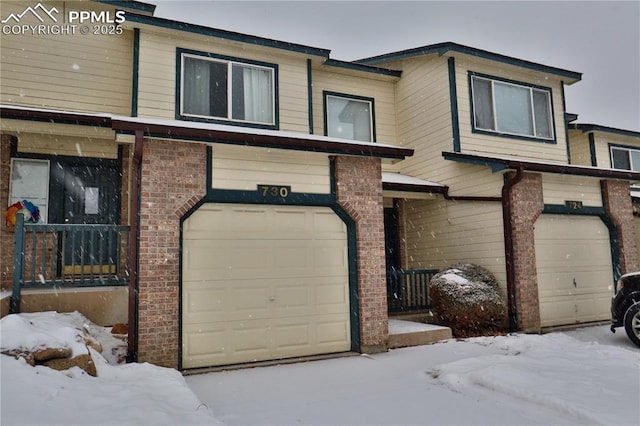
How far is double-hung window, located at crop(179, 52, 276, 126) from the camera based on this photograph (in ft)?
33.7

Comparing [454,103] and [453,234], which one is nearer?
[453,234]

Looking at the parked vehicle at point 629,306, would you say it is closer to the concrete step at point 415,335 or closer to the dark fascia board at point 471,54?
the concrete step at point 415,335

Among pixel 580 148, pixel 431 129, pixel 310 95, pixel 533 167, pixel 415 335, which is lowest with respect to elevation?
pixel 415 335

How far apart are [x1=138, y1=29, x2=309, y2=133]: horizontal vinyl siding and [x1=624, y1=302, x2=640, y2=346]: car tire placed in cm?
793

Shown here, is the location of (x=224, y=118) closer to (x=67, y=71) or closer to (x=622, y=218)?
(x=67, y=71)

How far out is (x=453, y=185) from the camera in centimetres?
1143

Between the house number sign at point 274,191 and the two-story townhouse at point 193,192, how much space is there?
0.08 ft

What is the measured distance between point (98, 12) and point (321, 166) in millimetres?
7608

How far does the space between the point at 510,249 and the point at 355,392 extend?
18.9 ft

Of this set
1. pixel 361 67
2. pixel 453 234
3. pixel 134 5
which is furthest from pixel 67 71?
pixel 453 234

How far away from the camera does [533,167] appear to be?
9.90m

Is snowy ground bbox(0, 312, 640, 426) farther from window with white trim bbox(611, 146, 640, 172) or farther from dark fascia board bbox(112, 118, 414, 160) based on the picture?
window with white trim bbox(611, 146, 640, 172)

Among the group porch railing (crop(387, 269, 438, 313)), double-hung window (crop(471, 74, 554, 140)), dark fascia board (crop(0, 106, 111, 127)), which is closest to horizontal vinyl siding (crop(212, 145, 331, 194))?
dark fascia board (crop(0, 106, 111, 127))

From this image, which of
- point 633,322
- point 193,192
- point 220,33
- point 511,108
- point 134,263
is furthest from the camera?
point 511,108
